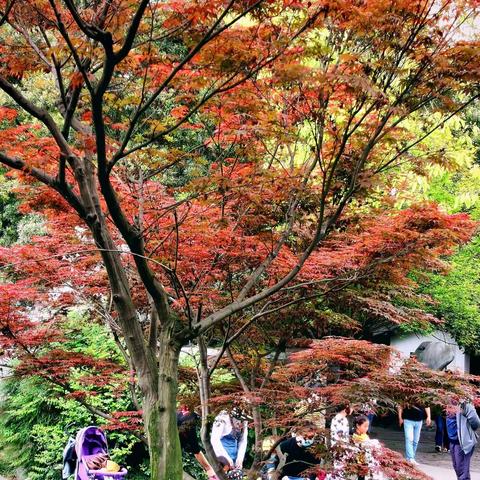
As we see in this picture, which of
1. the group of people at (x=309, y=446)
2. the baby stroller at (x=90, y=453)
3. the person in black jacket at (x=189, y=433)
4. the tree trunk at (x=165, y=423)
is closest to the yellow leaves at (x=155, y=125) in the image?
the tree trunk at (x=165, y=423)

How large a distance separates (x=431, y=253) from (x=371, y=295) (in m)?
1.00

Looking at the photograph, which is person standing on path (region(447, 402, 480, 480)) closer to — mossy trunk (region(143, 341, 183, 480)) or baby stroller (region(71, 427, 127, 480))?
baby stroller (region(71, 427, 127, 480))

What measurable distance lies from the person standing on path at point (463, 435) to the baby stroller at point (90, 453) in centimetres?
433

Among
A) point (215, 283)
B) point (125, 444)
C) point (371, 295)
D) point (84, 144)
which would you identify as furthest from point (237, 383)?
point (84, 144)

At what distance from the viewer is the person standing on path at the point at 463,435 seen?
767 centimetres

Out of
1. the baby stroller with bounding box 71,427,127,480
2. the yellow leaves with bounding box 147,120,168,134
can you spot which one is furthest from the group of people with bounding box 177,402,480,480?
the yellow leaves with bounding box 147,120,168,134

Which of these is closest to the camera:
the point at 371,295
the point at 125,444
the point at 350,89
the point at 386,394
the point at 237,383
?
the point at 350,89

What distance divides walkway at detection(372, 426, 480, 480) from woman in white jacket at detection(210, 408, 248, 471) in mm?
3472

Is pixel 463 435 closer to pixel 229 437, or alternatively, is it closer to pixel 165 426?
pixel 229 437

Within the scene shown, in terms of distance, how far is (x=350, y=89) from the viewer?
3775mm

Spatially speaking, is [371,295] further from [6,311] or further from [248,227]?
[6,311]

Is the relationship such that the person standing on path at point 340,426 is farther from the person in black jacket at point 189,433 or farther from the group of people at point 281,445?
the person in black jacket at point 189,433

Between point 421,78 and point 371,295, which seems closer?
point 421,78

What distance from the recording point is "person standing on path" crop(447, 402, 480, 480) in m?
7.67
